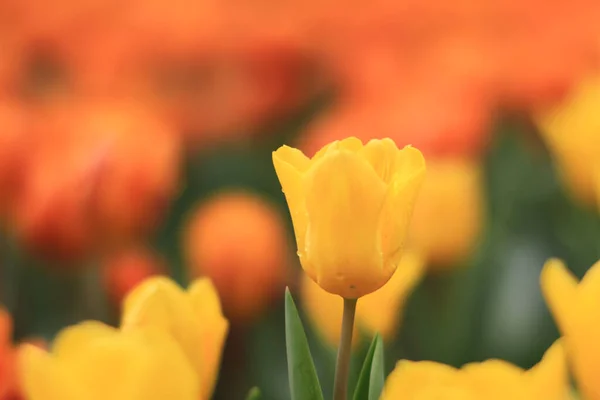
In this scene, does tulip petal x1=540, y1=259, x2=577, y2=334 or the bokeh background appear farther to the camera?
the bokeh background

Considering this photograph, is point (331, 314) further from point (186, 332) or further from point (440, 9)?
point (440, 9)

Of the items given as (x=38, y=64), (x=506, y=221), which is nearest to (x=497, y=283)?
(x=506, y=221)

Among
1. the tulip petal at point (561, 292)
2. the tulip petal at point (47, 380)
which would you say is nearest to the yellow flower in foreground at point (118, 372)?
the tulip petal at point (47, 380)

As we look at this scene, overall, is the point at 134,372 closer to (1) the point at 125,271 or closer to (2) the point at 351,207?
(2) the point at 351,207

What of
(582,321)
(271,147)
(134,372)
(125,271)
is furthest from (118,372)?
(271,147)

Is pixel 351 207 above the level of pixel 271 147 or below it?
above

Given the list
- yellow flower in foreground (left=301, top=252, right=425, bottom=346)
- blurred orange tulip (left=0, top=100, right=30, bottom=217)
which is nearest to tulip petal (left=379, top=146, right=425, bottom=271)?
yellow flower in foreground (left=301, top=252, right=425, bottom=346)

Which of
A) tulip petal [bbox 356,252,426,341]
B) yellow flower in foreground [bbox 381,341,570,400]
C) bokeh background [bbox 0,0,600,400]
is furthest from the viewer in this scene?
bokeh background [bbox 0,0,600,400]

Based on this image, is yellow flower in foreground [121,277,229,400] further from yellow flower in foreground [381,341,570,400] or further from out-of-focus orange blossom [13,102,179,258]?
out-of-focus orange blossom [13,102,179,258]
